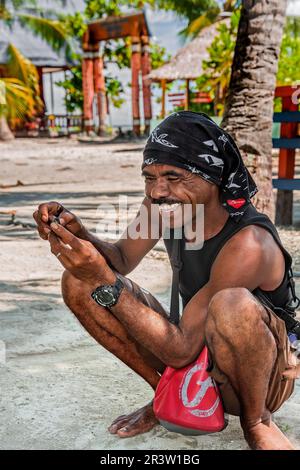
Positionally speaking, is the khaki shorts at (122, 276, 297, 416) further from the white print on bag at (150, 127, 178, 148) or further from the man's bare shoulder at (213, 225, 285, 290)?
the white print on bag at (150, 127, 178, 148)

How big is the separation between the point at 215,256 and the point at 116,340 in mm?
504

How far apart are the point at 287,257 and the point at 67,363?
143cm

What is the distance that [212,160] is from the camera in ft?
7.72

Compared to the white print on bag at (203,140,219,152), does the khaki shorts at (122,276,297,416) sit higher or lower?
lower

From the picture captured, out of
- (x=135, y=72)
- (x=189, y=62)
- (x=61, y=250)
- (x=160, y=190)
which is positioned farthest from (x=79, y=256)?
(x=135, y=72)

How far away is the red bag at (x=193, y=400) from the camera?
2.36 metres

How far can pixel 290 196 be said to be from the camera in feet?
24.2

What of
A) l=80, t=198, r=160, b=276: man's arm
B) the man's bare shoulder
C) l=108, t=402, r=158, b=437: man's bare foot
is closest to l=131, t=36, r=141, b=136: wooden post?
l=80, t=198, r=160, b=276: man's arm

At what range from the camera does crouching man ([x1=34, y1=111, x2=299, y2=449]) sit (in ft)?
7.34

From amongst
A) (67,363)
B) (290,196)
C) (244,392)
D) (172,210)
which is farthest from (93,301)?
(290,196)

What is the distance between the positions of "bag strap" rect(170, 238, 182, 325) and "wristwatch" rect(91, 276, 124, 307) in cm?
31

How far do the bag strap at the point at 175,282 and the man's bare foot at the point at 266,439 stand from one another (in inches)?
18.8

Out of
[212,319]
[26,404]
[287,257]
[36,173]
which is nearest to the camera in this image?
[212,319]
